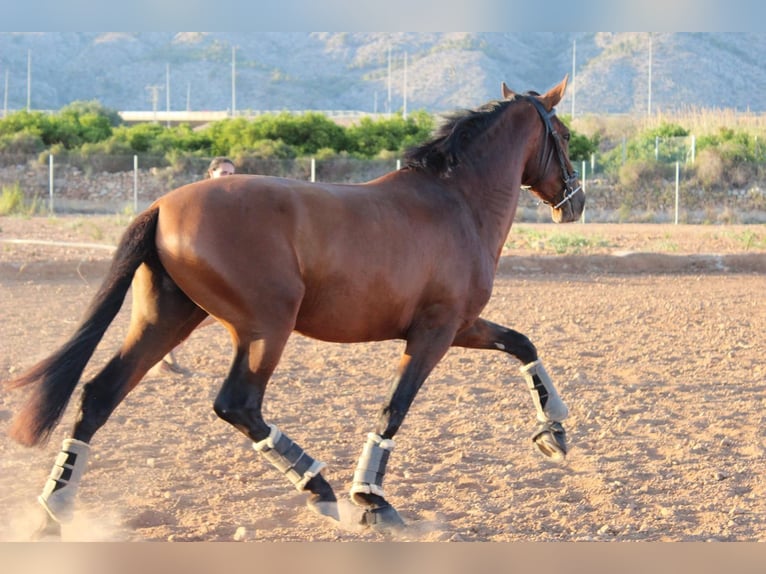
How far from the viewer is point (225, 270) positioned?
4.12 metres

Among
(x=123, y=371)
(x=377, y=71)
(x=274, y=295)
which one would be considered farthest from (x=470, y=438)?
(x=377, y=71)

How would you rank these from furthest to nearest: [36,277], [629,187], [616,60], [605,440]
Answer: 1. [616,60]
2. [629,187]
3. [36,277]
4. [605,440]

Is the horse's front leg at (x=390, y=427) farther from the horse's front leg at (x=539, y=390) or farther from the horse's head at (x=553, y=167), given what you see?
the horse's head at (x=553, y=167)

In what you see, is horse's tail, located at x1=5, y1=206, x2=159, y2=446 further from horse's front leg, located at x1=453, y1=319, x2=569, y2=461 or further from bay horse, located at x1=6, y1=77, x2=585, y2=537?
horse's front leg, located at x1=453, y1=319, x2=569, y2=461

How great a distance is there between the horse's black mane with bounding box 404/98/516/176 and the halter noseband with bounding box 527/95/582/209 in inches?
8.3

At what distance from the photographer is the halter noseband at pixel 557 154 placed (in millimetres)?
5430

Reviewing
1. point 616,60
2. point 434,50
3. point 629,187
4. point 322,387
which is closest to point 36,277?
point 322,387

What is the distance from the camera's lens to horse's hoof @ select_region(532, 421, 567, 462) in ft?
17.8

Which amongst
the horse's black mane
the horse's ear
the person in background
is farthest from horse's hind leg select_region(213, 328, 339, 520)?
the person in background

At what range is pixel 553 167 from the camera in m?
5.60

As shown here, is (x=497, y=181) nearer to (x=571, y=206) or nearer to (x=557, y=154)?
(x=557, y=154)

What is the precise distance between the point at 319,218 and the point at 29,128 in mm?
31961

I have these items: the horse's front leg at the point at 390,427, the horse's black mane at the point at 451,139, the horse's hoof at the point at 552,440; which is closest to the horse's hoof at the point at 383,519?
the horse's front leg at the point at 390,427

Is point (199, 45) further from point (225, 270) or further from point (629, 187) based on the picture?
point (225, 270)
